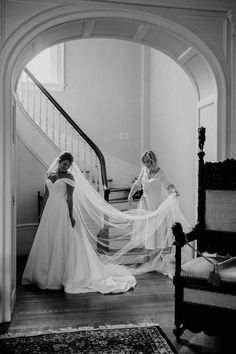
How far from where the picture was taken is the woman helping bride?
4457 millimetres

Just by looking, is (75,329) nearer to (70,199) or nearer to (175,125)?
(70,199)

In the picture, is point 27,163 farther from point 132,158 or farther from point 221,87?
point 221,87

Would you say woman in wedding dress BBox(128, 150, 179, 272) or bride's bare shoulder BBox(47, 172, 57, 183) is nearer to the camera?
bride's bare shoulder BBox(47, 172, 57, 183)

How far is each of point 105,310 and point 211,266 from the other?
1200 mm

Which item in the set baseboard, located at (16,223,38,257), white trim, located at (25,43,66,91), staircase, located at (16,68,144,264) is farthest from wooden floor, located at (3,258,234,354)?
white trim, located at (25,43,66,91)

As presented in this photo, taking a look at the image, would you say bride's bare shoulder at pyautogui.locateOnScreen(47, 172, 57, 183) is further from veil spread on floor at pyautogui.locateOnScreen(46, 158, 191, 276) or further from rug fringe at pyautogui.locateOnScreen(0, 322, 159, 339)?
rug fringe at pyautogui.locateOnScreen(0, 322, 159, 339)

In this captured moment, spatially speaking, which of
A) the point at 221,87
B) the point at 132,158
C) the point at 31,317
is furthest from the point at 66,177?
the point at 132,158

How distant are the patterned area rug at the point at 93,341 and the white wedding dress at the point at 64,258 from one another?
1.13 metres

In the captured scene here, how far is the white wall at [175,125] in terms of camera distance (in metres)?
5.58

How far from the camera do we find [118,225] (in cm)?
478

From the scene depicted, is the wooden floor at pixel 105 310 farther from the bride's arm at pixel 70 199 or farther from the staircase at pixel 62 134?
the staircase at pixel 62 134

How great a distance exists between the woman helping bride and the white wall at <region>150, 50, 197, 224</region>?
3.10 feet

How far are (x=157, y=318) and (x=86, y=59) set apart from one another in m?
5.86

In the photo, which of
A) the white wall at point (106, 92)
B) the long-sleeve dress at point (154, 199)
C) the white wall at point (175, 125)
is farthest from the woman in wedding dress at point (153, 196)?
the white wall at point (106, 92)
